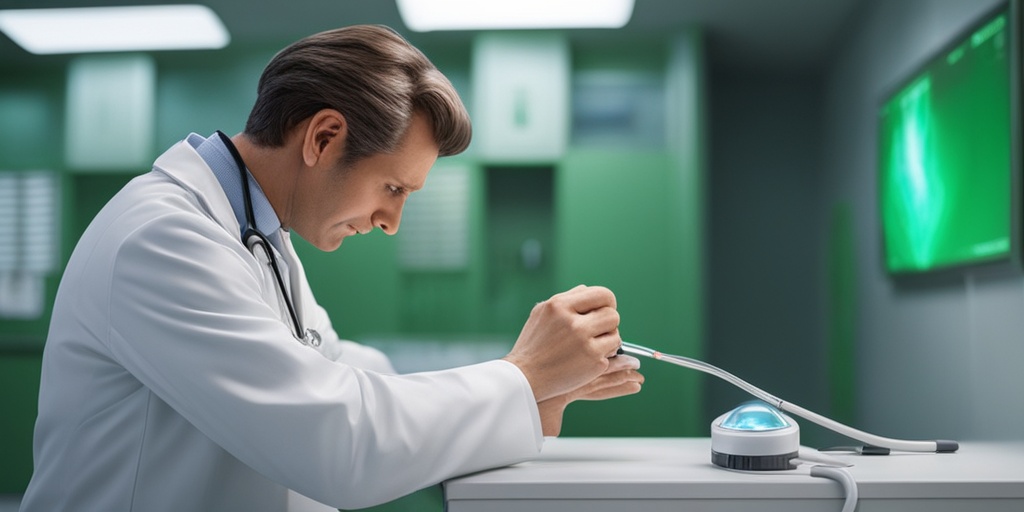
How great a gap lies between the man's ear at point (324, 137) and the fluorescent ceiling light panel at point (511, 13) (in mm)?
2082

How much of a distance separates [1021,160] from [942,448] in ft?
2.69

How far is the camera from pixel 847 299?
3572 mm

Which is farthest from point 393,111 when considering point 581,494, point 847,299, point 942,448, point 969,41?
point 847,299

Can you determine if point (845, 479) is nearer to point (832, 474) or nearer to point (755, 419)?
point (832, 474)

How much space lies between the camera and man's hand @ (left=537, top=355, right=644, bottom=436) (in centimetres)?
98

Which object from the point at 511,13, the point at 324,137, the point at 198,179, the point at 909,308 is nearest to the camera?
the point at 198,179

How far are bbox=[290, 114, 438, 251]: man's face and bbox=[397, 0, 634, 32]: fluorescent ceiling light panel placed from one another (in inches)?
79.6

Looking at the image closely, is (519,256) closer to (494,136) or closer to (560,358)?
(494,136)

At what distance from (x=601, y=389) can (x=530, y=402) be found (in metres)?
0.15

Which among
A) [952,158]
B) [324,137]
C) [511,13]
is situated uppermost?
[511,13]

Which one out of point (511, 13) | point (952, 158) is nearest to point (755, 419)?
point (952, 158)

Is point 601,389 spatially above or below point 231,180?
below

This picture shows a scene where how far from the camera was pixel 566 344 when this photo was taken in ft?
3.00

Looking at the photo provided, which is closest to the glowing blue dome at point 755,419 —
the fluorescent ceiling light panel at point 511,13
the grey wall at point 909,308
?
the grey wall at point 909,308
